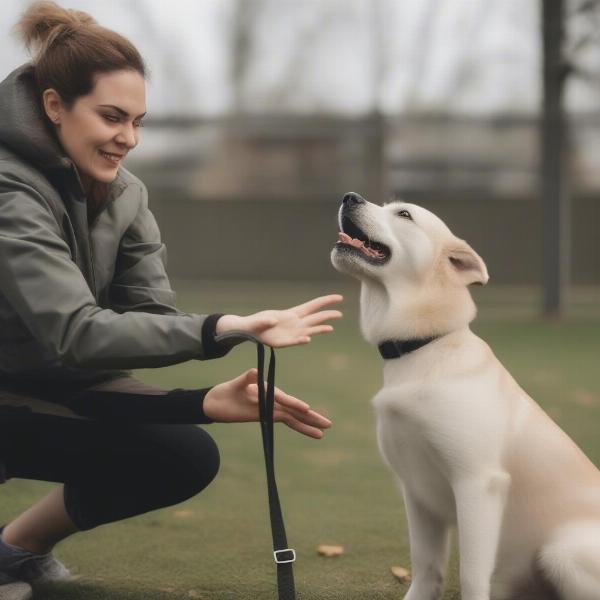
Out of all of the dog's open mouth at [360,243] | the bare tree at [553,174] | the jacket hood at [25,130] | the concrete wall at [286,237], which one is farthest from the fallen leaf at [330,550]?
the concrete wall at [286,237]

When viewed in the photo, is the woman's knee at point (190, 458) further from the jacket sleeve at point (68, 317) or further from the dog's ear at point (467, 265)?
the dog's ear at point (467, 265)

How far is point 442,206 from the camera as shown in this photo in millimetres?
11859

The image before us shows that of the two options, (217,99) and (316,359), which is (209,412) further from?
(217,99)

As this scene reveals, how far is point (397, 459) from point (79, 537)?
54.5 inches

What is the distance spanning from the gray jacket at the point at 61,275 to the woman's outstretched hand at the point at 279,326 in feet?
0.19

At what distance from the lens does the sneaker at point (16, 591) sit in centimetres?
268

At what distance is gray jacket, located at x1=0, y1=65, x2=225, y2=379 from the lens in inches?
87.8

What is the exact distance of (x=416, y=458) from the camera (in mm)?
2484

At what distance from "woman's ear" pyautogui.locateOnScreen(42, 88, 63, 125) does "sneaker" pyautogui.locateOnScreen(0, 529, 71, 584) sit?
1263mm

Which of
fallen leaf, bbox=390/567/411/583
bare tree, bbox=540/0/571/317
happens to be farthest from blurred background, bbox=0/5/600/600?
fallen leaf, bbox=390/567/411/583

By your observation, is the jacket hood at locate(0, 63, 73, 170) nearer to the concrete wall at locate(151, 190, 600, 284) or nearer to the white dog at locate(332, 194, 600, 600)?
the white dog at locate(332, 194, 600, 600)

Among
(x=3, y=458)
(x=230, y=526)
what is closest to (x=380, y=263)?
(x=3, y=458)

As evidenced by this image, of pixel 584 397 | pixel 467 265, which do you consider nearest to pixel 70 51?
pixel 467 265

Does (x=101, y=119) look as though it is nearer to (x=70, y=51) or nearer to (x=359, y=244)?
(x=70, y=51)
